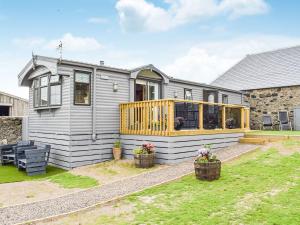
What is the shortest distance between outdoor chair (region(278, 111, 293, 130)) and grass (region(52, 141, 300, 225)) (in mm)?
11504

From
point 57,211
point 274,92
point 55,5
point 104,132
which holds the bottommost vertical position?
point 57,211

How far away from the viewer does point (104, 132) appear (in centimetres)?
1152

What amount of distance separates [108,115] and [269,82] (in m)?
13.7

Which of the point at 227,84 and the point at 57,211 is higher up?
the point at 227,84

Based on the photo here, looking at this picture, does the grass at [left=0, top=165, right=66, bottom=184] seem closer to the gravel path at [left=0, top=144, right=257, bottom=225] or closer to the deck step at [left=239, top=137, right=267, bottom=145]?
the gravel path at [left=0, top=144, right=257, bottom=225]

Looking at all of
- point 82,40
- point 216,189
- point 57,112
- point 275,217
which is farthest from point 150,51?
point 275,217

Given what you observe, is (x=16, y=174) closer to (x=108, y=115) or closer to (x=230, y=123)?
(x=108, y=115)

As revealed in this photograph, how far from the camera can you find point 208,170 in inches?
303

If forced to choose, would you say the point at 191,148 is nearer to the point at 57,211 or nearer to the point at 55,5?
the point at 57,211

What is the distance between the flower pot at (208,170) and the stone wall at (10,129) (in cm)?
1080

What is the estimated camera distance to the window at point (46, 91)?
11373 mm

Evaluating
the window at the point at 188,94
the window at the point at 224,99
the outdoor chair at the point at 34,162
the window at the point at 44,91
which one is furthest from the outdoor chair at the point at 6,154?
the window at the point at 224,99

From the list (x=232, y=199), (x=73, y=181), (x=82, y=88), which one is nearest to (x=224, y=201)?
(x=232, y=199)

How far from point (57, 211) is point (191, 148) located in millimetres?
5909
